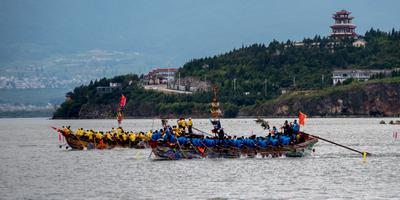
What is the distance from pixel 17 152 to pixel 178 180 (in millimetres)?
40785

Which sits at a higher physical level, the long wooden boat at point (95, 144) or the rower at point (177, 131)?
the rower at point (177, 131)

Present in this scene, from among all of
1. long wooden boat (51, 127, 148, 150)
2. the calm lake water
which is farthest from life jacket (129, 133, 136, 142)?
the calm lake water

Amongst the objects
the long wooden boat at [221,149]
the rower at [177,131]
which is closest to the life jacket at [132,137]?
the rower at [177,131]

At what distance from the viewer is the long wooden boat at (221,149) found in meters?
84.1

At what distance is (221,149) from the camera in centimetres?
8431

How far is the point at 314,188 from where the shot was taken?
6475cm

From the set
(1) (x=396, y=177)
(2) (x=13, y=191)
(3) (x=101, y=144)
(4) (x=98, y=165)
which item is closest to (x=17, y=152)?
(3) (x=101, y=144)

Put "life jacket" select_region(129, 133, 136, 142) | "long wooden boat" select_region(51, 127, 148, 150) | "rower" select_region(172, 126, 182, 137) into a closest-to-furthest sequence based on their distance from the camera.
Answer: "rower" select_region(172, 126, 182, 137)
"life jacket" select_region(129, 133, 136, 142)
"long wooden boat" select_region(51, 127, 148, 150)

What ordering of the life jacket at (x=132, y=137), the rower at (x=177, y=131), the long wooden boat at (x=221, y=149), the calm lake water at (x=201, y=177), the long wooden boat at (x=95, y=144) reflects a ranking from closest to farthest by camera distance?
the calm lake water at (x=201, y=177), the long wooden boat at (x=221, y=149), the rower at (x=177, y=131), the life jacket at (x=132, y=137), the long wooden boat at (x=95, y=144)

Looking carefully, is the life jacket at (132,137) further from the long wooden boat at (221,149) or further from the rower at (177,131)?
the long wooden boat at (221,149)

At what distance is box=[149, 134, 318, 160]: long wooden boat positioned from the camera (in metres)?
84.1

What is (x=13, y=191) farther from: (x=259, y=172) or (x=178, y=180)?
(x=259, y=172)

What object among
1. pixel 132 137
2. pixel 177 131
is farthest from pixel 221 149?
pixel 132 137

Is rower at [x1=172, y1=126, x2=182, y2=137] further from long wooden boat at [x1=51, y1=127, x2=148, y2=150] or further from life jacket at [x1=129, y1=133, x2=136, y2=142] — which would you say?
long wooden boat at [x1=51, y1=127, x2=148, y2=150]
